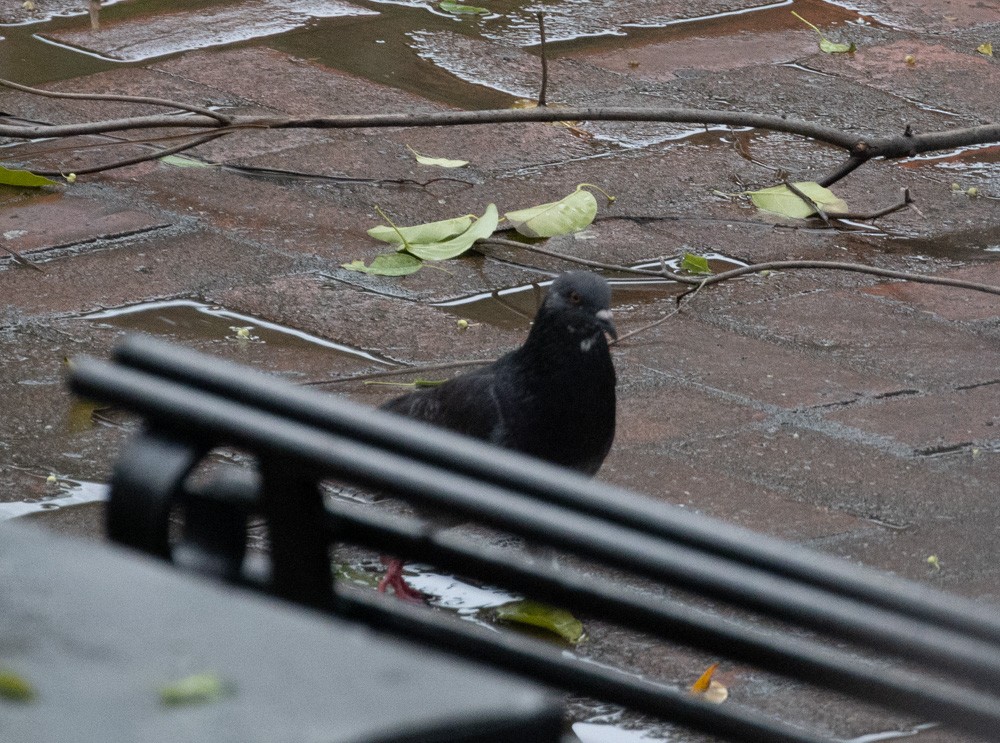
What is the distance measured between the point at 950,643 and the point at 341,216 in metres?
5.30

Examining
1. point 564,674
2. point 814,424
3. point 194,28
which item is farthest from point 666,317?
point 194,28

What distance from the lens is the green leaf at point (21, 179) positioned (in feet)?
20.9

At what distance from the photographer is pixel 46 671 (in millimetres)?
1270

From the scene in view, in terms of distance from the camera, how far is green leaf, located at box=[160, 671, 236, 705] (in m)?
1.21

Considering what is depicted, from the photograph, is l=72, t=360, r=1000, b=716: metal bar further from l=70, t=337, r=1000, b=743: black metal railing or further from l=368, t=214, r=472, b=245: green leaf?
l=368, t=214, r=472, b=245: green leaf

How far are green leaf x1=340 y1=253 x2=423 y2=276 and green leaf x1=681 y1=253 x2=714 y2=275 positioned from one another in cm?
101

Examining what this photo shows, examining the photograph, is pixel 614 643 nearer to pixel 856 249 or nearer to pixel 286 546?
pixel 286 546

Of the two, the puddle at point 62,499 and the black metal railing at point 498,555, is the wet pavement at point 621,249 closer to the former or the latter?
the puddle at point 62,499

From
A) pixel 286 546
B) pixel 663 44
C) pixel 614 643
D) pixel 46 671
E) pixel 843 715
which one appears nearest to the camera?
pixel 46 671

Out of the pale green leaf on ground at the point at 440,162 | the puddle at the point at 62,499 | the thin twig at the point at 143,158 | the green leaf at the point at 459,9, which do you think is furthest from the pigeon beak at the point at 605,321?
the green leaf at the point at 459,9

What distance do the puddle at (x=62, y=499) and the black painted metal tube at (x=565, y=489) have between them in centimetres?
248

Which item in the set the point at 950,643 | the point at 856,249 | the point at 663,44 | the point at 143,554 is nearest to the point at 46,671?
the point at 143,554

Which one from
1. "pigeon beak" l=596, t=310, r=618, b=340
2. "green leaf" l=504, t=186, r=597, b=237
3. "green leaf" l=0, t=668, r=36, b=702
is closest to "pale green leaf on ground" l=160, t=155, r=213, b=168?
"green leaf" l=504, t=186, r=597, b=237

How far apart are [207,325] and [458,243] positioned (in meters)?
0.97
